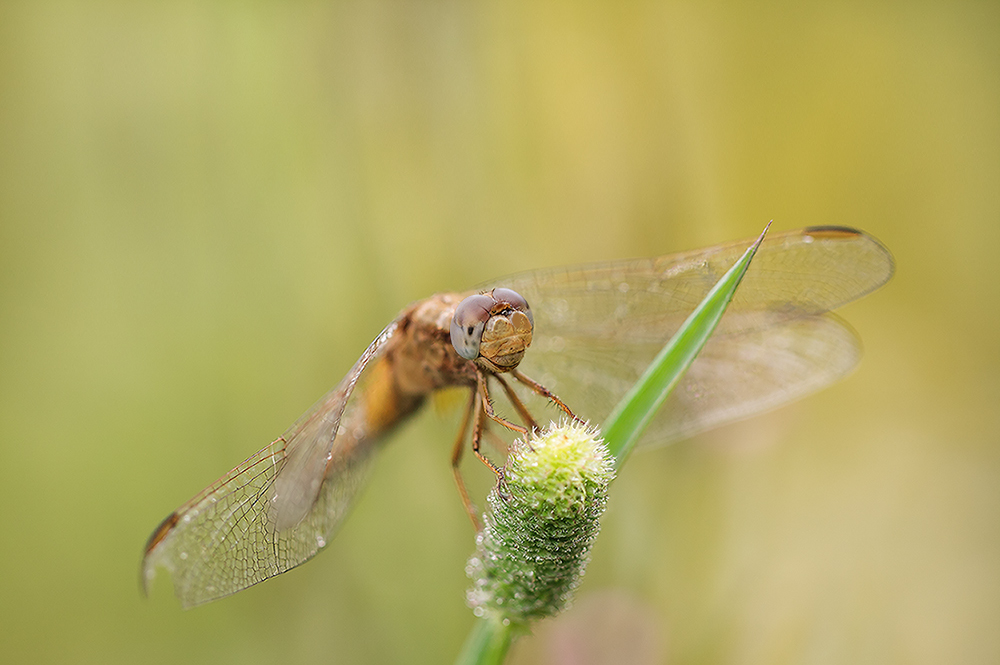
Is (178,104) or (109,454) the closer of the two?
(109,454)

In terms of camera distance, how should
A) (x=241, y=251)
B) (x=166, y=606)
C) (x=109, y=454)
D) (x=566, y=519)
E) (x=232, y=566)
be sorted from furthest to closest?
(x=241, y=251)
(x=109, y=454)
(x=166, y=606)
(x=232, y=566)
(x=566, y=519)

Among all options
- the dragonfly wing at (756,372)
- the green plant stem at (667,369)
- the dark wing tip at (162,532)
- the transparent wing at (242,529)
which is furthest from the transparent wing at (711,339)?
the dark wing tip at (162,532)

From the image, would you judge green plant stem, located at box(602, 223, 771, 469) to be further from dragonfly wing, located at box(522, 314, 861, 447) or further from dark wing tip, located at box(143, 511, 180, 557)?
dark wing tip, located at box(143, 511, 180, 557)

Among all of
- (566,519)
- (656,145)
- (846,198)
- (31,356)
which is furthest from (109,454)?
(846,198)

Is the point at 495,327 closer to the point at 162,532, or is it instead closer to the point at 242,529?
the point at 242,529

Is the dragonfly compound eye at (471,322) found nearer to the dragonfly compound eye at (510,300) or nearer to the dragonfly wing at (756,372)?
the dragonfly compound eye at (510,300)

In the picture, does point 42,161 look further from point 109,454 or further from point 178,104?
point 109,454

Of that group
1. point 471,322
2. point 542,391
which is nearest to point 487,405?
point 542,391
